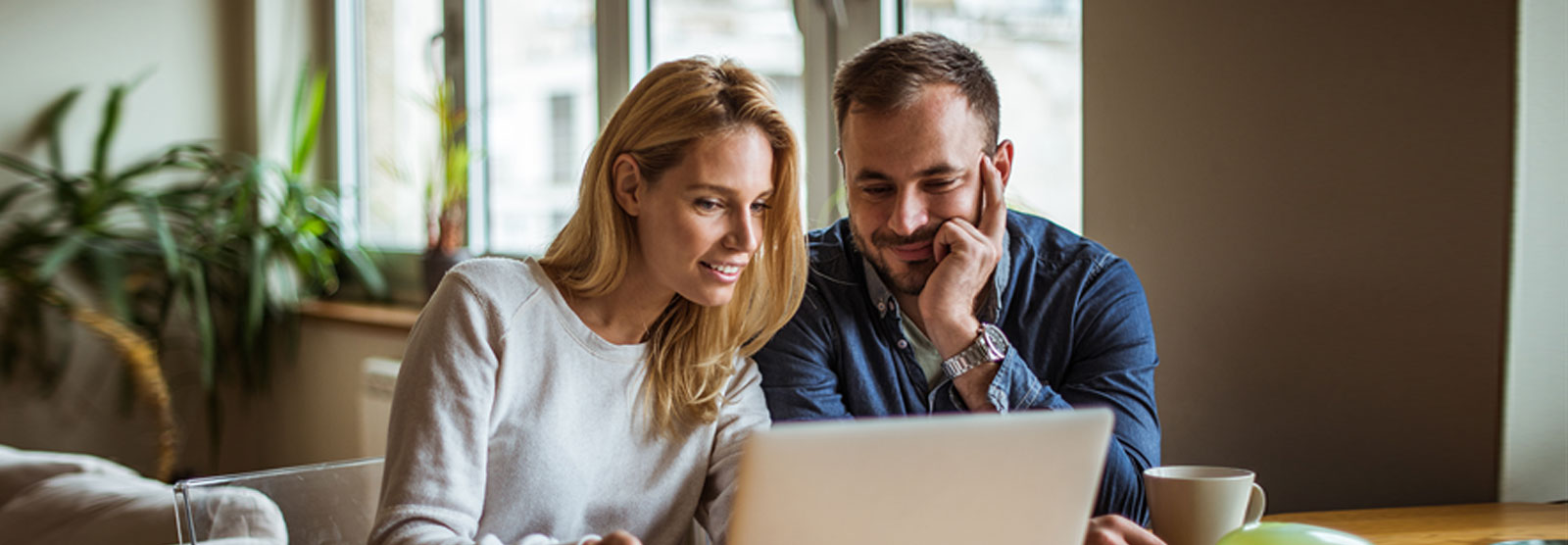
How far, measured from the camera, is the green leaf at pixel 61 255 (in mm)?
3268

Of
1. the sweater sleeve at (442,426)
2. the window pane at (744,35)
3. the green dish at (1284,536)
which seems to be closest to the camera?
the green dish at (1284,536)

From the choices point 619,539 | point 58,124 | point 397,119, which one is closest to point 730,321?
point 619,539

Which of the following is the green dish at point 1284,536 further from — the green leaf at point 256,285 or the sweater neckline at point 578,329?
the green leaf at point 256,285

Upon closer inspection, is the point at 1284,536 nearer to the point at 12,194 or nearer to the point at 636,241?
the point at 636,241

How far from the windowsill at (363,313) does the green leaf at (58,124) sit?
83 cm

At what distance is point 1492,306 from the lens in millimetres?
1477


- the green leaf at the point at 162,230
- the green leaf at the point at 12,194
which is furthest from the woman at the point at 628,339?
the green leaf at the point at 12,194

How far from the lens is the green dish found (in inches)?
36.8

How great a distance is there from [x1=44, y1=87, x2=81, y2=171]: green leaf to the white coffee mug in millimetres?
3613

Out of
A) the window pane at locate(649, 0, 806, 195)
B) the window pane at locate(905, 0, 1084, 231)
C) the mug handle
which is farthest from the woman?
the window pane at locate(649, 0, 806, 195)

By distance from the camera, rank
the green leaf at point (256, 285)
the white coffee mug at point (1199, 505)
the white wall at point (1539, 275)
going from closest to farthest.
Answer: the white coffee mug at point (1199, 505) < the white wall at point (1539, 275) < the green leaf at point (256, 285)

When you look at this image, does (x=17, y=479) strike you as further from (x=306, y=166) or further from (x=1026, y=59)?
(x=306, y=166)

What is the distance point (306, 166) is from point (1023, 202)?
3.04m

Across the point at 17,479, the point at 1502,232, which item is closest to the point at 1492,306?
the point at 1502,232
